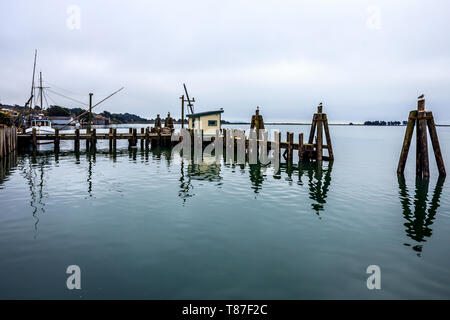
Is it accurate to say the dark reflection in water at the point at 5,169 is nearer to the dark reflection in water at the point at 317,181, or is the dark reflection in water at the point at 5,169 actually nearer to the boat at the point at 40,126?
the dark reflection in water at the point at 317,181

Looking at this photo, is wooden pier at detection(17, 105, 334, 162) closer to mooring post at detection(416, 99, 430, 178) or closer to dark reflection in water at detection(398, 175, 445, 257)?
mooring post at detection(416, 99, 430, 178)

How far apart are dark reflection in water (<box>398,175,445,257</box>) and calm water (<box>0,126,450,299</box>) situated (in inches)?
2.0

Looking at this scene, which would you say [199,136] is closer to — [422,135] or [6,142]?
[6,142]

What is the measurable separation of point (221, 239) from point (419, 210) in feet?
29.3

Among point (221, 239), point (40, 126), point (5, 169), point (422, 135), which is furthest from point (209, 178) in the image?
point (40, 126)

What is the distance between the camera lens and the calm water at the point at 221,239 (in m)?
6.05

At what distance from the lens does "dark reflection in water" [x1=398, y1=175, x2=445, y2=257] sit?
9.16 metres

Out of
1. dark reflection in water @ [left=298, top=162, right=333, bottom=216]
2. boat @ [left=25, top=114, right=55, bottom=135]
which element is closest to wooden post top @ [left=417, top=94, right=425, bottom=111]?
dark reflection in water @ [left=298, top=162, right=333, bottom=216]

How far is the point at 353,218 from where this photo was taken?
10.6 m

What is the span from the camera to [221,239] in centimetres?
852
